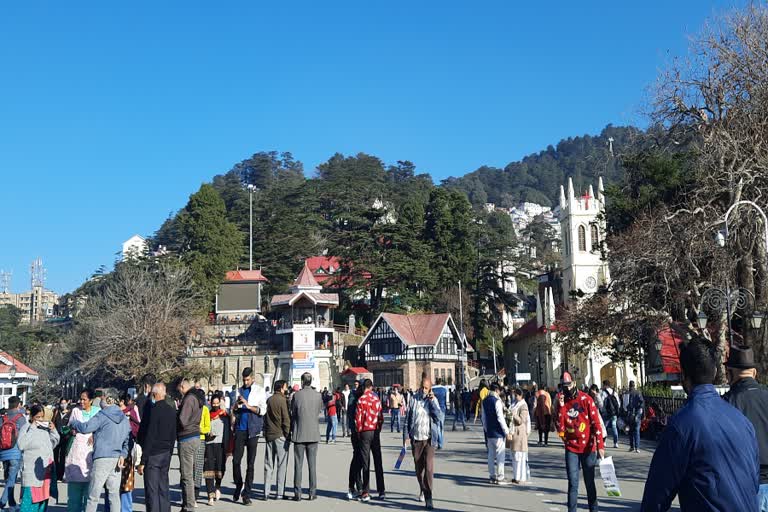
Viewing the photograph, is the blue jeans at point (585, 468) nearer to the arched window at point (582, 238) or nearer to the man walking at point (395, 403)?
the man walking at point (395, 403)

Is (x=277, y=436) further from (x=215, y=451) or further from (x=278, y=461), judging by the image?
(x=215, y=451)

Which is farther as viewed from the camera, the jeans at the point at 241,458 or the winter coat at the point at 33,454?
the jeans at the point at 241,458

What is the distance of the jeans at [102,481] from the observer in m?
9.78

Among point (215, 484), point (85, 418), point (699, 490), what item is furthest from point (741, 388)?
point (215, 484)

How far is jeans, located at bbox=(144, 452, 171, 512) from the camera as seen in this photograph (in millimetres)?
10125

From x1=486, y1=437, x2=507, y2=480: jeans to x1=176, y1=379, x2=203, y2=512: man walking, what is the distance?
5.86 m

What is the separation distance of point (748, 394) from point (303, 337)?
6244 cm

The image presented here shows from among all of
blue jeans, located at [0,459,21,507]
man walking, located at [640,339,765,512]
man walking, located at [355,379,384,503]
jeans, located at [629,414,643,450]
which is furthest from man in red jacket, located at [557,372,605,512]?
jeans, located at [629,414,643,450]

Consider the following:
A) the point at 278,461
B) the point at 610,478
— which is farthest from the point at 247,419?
the point at 610,478

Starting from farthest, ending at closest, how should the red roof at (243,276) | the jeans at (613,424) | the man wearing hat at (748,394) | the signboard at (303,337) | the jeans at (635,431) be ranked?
the red roof at (243,276) < the signboard at (303,337) < the jeans at (613,424) < the jeans at (635,431) < the man wearing hat at (748,394)

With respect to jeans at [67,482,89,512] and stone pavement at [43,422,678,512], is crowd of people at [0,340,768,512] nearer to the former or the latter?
jeans at [67,482,89,512]

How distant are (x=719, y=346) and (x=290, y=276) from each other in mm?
66509

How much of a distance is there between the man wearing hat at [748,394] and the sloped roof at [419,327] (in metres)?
59.3

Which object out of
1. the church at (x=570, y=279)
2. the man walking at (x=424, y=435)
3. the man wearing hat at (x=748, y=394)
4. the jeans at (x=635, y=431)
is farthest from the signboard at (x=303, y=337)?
the man wearing hat at (x=748, y=394)
